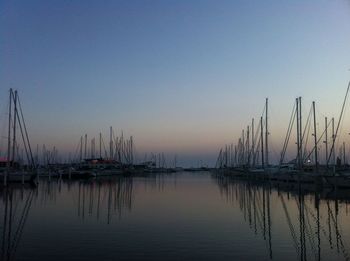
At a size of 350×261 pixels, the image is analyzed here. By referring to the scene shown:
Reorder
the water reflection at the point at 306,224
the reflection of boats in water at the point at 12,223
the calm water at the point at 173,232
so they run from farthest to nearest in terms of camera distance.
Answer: the water reflection at the point at 306,224 < the reflection of boats in water at the point at 12,223 < the calm water at the point at 173,232

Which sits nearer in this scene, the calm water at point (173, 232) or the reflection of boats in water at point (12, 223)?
the calm water at point (173, 232)

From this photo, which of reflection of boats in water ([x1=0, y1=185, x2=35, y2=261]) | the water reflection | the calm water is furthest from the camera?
the water reflection

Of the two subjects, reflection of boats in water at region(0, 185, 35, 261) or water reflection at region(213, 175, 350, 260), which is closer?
reflection of boats in water at region(0, 185, 35, 261)

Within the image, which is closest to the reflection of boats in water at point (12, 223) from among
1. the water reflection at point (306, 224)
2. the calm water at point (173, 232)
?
the calm water at point (173, 232)

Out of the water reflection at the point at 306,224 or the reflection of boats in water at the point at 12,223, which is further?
the water reflection at the point at 306,224

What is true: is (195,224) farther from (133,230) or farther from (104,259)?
(104,259)

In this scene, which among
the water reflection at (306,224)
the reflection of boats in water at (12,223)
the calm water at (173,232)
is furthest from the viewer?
the water reflection at (306,224)

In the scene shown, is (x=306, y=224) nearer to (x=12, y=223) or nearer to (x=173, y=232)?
(x=173, y=232)

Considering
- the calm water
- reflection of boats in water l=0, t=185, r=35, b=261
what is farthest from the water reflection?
reflection of boats in water l=0, t=185, r=35, b=261

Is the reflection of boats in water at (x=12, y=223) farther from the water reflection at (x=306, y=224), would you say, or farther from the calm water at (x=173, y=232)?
the water reflection at (x=306, y=224)

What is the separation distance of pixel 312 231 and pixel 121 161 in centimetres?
13218

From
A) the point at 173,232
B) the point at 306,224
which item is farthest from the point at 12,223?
the point at 306,224

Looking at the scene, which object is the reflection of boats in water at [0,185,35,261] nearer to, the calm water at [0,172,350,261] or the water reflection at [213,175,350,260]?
the calm water at [0,172,350,261]

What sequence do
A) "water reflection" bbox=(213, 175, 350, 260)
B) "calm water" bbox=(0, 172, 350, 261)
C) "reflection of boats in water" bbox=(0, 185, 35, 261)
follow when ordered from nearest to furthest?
1. "calm water" bbox=(0, 172, 350, 261)
2. "reflection of boats in water" bbox=(0, 185, 35, 261)
3. "water reflection" bbox=(213, 175, 350, 260)
